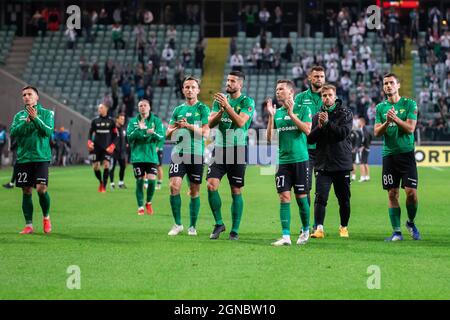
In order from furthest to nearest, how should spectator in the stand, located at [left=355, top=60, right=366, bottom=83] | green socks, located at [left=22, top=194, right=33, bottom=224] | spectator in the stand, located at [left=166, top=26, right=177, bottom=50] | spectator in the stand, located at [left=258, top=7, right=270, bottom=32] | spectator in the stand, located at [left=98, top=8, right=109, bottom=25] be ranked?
spectator in the stand, located at [left=98, top=8, right=109, bottom=25] → spectator in the stand, located at [left=258, top=7, right=270, bottom=32] → spectator in the stand, located at [left=166, top=26, right=177, bottom=50] → spectator in the stand, located at [left=355, top=60, right=366, bottom=83] → green socks, located at [left=22, top=194, right=33, bottom=224]

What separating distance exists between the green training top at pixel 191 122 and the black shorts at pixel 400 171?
110 inches

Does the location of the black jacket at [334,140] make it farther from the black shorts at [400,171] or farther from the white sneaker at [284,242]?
the white sneaker at [284,242]

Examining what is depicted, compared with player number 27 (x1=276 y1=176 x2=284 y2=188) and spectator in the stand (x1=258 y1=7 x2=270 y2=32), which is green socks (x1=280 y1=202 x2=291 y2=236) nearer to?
player number 27 (x1=276 y1=176 x2=284 y2=188)

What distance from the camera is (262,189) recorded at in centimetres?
2666

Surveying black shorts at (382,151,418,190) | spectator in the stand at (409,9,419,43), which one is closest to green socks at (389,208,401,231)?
black shorts at (382,151,418,190)

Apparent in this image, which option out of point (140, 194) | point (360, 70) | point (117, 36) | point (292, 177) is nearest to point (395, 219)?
point (292, 177)

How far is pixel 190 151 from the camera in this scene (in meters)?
14.5

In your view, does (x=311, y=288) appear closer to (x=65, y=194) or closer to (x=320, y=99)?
(x=320, y=99)

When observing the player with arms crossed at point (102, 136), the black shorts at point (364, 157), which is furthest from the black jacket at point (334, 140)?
the black shorts at point (364, 157)

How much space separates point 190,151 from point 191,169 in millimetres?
276

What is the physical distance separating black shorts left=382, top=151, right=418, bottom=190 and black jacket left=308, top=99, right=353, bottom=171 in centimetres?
69

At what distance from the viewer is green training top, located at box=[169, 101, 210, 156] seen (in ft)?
47.2

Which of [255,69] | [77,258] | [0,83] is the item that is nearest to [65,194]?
[77,258]

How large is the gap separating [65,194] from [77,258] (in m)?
12.9
